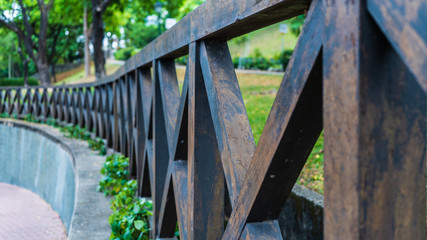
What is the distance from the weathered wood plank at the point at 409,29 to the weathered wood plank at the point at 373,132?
6 cm

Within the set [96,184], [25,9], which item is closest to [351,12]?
[96,184]

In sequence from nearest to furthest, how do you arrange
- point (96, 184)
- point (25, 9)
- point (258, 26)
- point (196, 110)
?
1. point (258, 26)
2. point (196, 110)
3. point (96, 184)
4. point (25, 9)

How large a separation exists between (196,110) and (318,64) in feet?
3.18

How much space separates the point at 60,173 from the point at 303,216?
473cm

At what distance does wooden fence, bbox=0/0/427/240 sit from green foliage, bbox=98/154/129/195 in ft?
7.47

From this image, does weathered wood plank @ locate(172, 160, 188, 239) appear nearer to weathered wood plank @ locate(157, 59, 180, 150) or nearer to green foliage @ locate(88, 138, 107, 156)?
weathered wood plank @ locate(157, 59, 180, 150)

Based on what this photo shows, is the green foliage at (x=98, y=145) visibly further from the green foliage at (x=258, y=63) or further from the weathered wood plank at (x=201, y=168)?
the green foliage at (x=258, y=63)

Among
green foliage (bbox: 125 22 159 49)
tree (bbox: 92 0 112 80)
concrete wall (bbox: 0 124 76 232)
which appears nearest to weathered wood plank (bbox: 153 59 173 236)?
concrete wall (bbox: 0 124 76 232)

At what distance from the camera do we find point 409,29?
734 millimetres

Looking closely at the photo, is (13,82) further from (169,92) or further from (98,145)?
(169,92)

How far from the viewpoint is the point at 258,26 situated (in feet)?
5.06

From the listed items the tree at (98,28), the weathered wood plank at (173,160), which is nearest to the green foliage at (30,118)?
the tree at (98,28)

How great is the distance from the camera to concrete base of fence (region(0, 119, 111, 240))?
3414 mm

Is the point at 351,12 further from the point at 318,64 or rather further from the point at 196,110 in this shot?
the point at 196,110
